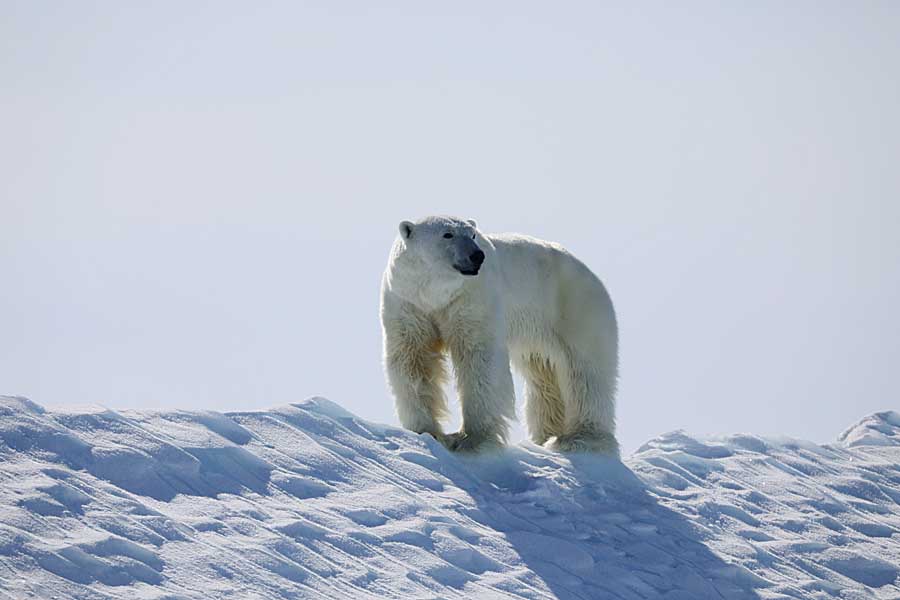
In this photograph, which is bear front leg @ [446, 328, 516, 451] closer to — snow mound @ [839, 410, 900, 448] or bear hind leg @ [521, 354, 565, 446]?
bear hind leg @ [521, 354, 565, 446]

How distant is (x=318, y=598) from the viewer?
20.6ft

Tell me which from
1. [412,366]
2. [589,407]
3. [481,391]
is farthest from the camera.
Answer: [589,407]

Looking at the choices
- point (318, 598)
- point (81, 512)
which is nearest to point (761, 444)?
point (318, 598)

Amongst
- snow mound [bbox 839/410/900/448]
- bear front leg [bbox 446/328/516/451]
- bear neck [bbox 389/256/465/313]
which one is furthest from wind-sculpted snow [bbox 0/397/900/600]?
snow mound [bbox 839/410/900/448]

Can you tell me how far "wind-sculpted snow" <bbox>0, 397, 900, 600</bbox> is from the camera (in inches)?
244

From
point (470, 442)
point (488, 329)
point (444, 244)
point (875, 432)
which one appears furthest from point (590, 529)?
point (875, 432)

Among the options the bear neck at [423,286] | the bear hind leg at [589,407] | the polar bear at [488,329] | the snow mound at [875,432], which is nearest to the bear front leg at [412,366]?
the polar bear at [488,329]

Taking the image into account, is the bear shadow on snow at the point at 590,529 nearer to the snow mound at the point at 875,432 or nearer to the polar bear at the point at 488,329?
the polar bear at the point at 488,329

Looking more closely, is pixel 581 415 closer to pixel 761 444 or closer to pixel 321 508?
pixel 761 444

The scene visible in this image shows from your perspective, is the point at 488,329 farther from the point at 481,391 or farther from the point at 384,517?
the point at 384,517

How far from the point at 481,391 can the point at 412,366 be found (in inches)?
23.0

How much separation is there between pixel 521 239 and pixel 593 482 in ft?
7.16

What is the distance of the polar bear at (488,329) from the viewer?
30.3ft

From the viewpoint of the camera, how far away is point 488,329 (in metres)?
9.38
